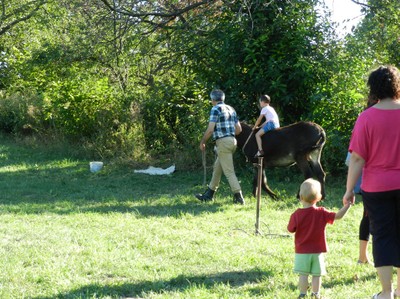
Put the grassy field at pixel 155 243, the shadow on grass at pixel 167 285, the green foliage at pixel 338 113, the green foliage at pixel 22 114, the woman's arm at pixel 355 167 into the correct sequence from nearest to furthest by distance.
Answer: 1. the woman's arm at pixel 355 167
2. the shadow on grass at pixel 167 285
3. the grassy field at pixel 155 243
4. the green foliage at pixel 338 113
5. the green foliage at pixel 22 114

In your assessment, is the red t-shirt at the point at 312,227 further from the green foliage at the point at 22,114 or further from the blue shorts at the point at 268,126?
the green foliage at the point at 22,114

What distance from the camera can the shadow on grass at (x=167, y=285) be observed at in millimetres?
5398

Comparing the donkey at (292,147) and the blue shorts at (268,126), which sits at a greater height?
the blue shorts at (268,126)

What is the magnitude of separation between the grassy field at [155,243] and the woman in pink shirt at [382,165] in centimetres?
78

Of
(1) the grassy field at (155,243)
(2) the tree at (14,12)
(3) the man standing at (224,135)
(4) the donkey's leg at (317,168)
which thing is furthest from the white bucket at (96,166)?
(2) the tree at (14,12)

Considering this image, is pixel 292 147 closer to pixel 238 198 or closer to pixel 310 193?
pixel 238 198

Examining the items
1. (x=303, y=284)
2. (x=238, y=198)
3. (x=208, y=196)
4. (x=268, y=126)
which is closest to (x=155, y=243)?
(x=303, y=284)

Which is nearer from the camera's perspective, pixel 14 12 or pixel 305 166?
pixel 305 166

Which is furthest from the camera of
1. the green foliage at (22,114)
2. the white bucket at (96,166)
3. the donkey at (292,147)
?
the green foliage at (22,114)

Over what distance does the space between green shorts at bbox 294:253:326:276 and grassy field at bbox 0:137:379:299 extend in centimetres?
34

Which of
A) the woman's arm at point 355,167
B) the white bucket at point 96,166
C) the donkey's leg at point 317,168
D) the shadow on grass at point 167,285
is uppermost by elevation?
the woman's arm at point 355,167

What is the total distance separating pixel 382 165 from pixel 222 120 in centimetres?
589

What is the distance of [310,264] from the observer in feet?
16.5

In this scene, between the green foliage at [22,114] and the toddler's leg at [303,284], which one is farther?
the green foliage at [22,114]
